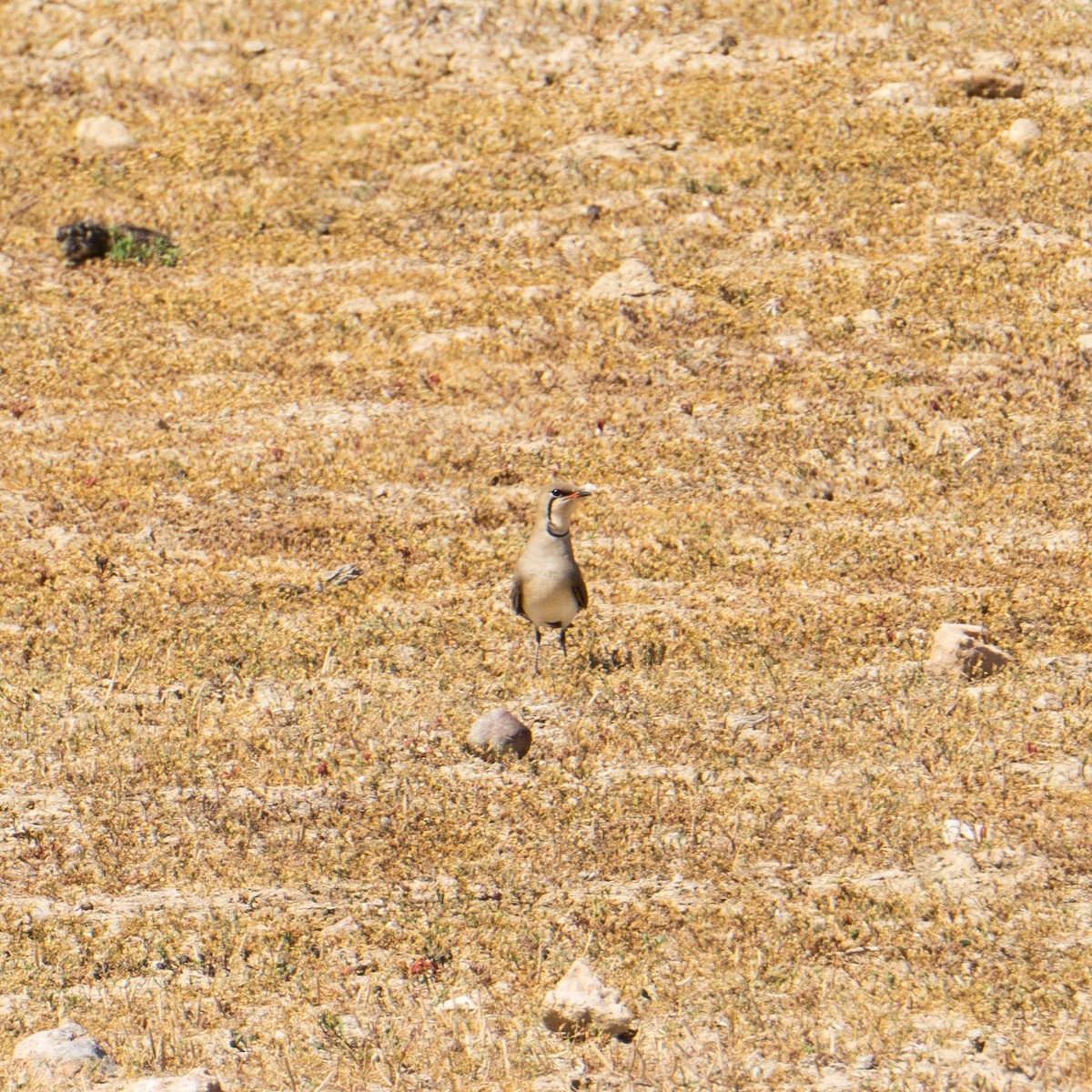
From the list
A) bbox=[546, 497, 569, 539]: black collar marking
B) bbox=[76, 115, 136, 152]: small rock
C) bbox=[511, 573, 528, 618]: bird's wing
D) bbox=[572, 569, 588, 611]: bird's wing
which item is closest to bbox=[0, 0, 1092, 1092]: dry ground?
bbox=[76, 115, 136, 152]: small rock

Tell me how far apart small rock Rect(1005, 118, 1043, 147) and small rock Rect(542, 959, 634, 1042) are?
996cm

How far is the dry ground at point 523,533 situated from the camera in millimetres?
7016

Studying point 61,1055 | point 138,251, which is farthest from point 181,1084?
point 138,251

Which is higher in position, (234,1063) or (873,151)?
(873,151)

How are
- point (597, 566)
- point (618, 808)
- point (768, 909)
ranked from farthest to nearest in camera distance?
point (597, 566) → point (618, 808) → point (768, 909)

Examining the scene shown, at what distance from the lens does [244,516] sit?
10992 millimetres

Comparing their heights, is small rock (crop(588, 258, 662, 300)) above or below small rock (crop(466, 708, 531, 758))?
above

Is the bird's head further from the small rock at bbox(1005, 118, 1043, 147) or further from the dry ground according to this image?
the small rock at bbox(1005, 118, 1043, 147)

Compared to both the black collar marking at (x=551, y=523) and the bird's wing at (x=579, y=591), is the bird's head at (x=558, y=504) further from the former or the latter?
the bird's wing at (x=579, y=591)

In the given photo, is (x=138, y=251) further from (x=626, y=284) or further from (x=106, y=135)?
(x=626, y=284)

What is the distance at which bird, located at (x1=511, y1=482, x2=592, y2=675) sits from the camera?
919 cm

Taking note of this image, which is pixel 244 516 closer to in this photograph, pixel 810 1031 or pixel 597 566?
pixel 597 566

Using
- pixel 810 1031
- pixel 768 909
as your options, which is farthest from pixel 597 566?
pixel 810 1031

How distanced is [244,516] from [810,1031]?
5.96 metres
